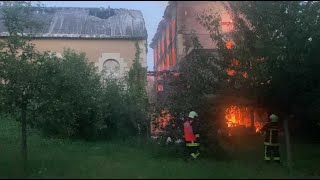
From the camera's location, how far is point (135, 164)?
11.5m

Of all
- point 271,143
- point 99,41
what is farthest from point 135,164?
point 99,41

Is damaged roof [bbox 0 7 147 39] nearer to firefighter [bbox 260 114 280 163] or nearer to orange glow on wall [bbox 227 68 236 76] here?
orange glow on wall [bbox 227 68 236 76]

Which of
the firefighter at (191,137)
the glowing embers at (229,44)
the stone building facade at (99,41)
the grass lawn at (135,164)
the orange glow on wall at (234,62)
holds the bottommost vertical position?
the grass lawn at (135,164)

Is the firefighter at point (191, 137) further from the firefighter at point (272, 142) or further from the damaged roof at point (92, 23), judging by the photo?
the damaged roof at point (92, 23)

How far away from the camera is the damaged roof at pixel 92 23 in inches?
1054

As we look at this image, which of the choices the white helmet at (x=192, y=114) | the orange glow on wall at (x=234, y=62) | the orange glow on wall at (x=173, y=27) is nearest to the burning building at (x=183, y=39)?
the orange glow on wall at (x=173, y=27)

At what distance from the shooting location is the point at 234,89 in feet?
46.1

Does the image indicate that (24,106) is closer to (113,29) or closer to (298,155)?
(298,155)

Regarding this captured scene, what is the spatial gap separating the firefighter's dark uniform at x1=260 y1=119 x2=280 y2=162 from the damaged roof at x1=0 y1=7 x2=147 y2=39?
1463cm

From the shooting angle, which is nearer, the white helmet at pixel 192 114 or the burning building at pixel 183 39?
the burning building at pixel 183 39

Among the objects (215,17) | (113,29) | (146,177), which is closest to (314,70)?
(215,17)

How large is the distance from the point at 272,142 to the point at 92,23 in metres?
18.1

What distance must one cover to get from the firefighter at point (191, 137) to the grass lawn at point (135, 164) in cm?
45

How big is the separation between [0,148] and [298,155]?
449 inches
